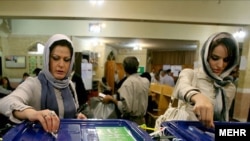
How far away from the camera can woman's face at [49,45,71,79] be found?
119 cm

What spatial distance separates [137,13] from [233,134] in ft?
11.7

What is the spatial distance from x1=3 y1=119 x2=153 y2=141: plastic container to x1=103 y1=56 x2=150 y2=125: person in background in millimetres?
1355

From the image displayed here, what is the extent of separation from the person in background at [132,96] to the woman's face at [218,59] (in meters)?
1.36

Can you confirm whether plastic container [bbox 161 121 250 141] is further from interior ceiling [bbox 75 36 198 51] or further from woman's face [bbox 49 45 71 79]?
interior ceiling [bbox 75 36 198 51]

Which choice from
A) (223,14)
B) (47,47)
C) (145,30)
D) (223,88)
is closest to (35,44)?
(145,30)

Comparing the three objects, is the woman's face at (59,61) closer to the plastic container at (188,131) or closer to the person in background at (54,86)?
the person in background at (54,86)

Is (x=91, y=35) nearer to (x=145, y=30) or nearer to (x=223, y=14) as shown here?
(x=145, y=30)

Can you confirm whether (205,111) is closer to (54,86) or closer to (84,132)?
(84,132)

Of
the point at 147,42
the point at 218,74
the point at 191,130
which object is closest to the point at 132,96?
the point at 218,74

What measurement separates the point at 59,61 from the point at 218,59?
809mm

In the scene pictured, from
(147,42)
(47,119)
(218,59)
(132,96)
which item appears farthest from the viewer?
(147,42)

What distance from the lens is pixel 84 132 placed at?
758mm

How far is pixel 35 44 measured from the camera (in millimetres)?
5914

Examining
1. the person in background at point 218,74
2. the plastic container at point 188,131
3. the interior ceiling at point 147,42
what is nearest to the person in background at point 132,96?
the person in background at point 218,74
